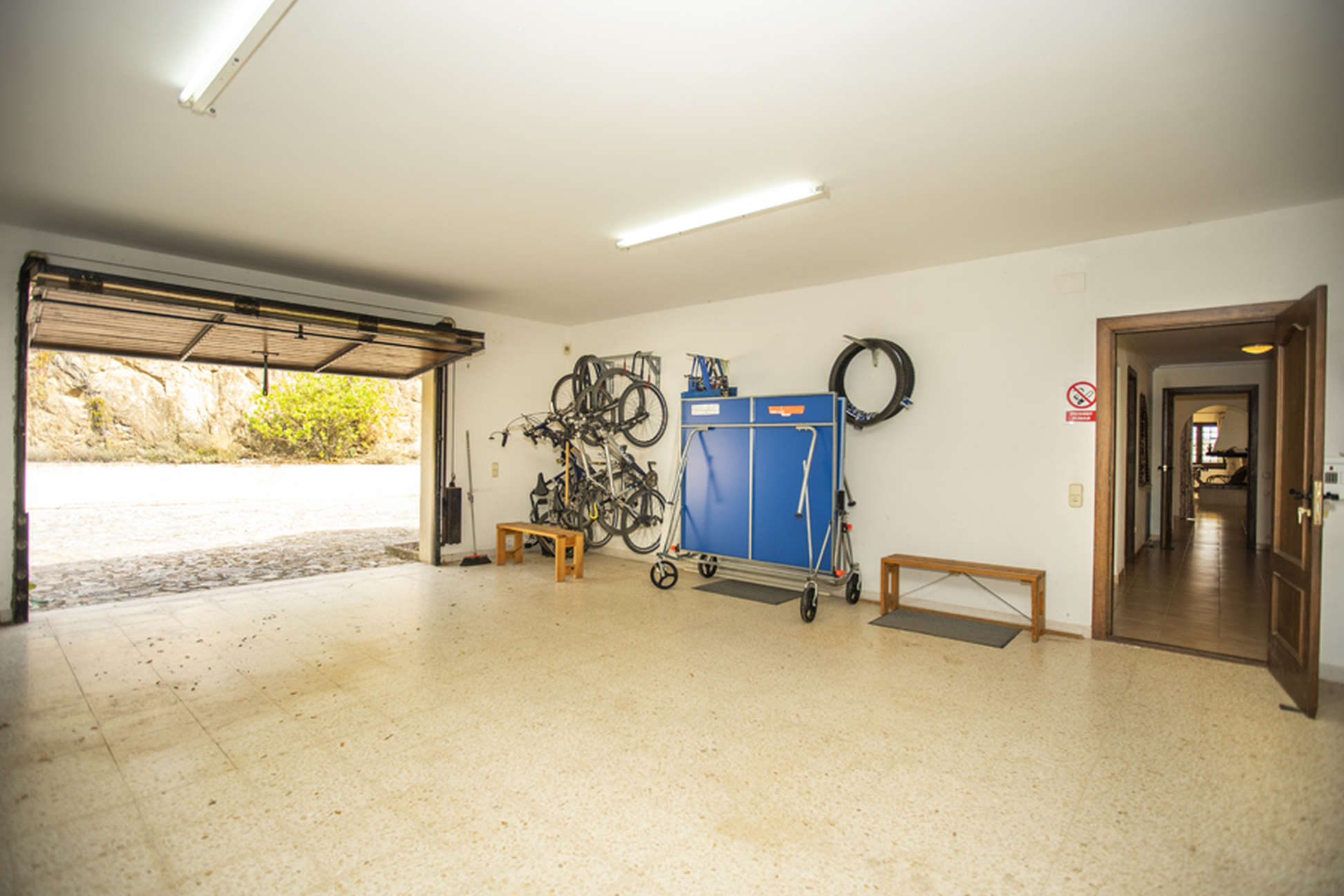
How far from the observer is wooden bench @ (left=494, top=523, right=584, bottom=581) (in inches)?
239

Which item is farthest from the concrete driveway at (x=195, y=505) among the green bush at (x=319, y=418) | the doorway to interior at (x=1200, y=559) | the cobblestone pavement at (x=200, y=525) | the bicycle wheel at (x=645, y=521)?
the doorway to interior at (x=1200, y=559)

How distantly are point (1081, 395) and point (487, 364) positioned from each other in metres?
5.88

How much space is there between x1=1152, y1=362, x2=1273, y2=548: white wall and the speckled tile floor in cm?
616

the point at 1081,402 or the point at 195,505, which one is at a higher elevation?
the point at 1081,402

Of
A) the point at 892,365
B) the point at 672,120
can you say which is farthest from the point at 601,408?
the point at 672,120

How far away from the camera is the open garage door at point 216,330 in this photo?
4.12 meters

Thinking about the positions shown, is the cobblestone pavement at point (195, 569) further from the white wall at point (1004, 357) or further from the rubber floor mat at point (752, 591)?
the rubber floor mat at point (752, 591)

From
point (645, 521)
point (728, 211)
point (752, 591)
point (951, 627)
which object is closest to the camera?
point (728, 211)

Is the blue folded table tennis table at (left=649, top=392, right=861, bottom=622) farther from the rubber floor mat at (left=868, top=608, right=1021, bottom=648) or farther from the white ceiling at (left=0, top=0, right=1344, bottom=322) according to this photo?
the white ceiling at (left=0, top=0, right=1344, bottom=322)

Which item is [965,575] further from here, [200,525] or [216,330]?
[200,525]

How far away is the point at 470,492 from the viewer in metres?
7.04

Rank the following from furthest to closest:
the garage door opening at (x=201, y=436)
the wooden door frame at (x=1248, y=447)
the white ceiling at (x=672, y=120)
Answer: the wooden door frame at (x=1248, y=447), the garage door opening at (x=201, y=436), the white ceiling at (x=672, y=120)

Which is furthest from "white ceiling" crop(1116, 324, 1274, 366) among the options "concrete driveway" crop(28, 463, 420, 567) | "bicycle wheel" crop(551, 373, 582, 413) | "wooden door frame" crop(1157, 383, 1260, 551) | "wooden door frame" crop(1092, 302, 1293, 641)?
"concrete driveway" crop(28, 463, 420, 567)

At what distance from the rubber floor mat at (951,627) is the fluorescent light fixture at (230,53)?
4.75 meters
